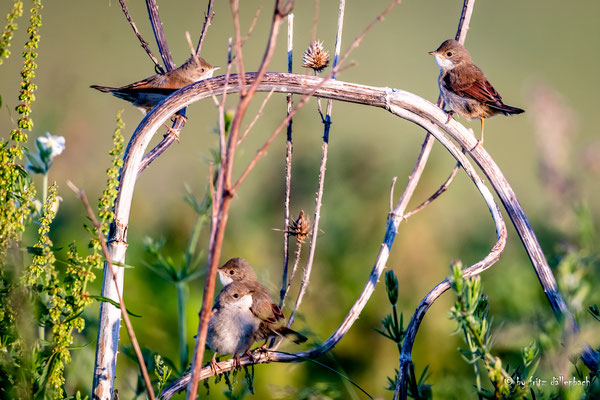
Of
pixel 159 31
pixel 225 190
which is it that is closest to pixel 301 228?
pixel 159 31

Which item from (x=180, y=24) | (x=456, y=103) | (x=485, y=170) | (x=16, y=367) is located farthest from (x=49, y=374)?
(x=180, y=24)

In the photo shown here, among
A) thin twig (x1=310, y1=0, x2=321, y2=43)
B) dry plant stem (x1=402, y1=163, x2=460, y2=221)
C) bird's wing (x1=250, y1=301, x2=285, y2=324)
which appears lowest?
bird's wing (x1=250, y1=301, x2=285, y2=324)

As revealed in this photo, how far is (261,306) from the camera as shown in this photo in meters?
2.29

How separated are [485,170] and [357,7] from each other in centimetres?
576

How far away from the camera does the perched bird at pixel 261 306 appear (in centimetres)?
184

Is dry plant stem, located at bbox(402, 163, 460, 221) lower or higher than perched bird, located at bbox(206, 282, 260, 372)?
higher

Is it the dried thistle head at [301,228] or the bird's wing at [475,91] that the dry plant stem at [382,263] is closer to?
the dried thistle head at [301,228]

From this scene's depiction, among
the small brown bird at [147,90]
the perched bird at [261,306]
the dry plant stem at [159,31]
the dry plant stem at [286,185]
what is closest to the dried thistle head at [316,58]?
the dry plant stem at [286,185]

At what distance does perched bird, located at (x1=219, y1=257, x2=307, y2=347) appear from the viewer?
1.84 m

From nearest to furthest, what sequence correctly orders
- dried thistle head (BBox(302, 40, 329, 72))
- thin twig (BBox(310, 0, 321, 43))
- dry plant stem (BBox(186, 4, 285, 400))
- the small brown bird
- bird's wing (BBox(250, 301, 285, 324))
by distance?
dry plant stem (BBox(186, 4, 285, 400)) → thin twig (BBox(310, 0, 321, 43)) → dried thistle head (BBox(302, 40, 329, 72)) → bird's wing (BBox(250, 301, 285, 324)) → the small brown bird

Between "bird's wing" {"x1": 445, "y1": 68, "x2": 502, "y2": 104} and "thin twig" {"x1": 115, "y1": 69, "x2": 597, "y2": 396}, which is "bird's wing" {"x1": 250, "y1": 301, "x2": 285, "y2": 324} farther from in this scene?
"bird's wing" {"x1": 445, "y1": 68, "x2": 502, "y2": 104}

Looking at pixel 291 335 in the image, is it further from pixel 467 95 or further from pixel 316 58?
pixel 467 95

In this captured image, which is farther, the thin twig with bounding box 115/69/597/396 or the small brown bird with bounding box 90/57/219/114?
the small brown bird with bounding box 90/57/219/114

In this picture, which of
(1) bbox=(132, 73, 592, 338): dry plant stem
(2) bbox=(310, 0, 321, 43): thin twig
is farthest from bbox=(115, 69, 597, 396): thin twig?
(2) bbox=(310, 0, 321, 43): thin twig
